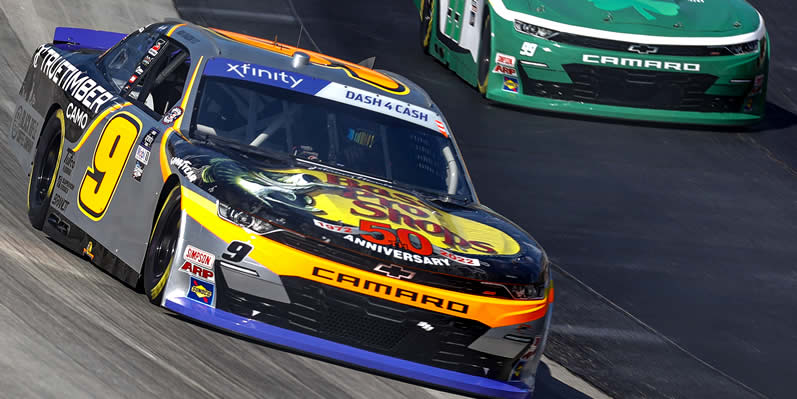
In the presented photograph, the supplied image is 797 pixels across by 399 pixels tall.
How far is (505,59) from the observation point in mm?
12102

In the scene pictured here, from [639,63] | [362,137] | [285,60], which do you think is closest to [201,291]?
[362,137]

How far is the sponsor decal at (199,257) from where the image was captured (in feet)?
17.2

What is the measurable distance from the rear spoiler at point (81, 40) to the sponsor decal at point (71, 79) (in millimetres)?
165

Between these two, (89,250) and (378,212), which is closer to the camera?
(378,212)

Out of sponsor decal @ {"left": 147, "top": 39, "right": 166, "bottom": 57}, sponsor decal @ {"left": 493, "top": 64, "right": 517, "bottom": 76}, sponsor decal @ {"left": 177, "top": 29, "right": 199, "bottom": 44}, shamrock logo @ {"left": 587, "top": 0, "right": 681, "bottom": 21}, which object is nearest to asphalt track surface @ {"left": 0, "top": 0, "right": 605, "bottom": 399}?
sponsor decal @ {"left": 147, "top": 39, "right": 166, "bottom": 57}

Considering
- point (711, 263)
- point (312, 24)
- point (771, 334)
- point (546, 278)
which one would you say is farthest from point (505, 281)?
point (312, 24)

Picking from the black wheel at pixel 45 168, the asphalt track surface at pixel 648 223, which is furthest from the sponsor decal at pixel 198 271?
the asphalt track surface at pixel 648 223

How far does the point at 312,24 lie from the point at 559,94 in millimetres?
4166

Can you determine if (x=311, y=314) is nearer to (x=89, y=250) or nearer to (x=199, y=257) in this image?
(x=199, y=257)

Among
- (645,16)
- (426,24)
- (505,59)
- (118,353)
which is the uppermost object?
(118,353)

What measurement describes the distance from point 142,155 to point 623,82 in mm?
6881

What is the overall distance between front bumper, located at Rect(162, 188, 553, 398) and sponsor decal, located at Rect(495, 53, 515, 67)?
693 centimetres

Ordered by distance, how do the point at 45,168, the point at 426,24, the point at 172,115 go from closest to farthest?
the point at 172,115 < the point at 45,168 < the point at 426,24

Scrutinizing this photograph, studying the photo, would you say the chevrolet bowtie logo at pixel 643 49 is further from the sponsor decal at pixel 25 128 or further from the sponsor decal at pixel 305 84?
the sponsor decal at pixel 25 128
